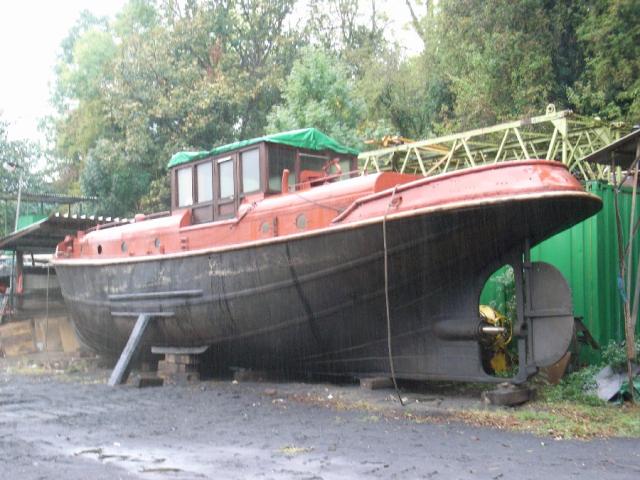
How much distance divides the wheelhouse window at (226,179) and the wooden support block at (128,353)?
218 cm

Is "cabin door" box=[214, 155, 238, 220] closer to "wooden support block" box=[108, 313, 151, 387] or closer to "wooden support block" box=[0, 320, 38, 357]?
"wooden support block" box=[108, 313, 151, 387]

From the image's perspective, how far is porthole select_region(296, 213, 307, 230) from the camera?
8664mm

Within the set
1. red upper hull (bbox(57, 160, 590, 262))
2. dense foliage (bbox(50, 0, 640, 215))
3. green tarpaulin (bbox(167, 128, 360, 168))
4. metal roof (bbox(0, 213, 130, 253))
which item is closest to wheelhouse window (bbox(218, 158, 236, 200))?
green tarpaulin (bbox(167, 128, 360, 168))

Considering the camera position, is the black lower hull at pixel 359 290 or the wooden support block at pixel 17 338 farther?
the wooden support block at pixel 17 338

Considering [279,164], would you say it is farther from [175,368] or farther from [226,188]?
[175,368]

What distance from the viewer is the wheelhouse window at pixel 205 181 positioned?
1038 centimetres

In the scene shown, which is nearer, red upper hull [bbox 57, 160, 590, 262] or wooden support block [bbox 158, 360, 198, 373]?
red upper hull [bbox 57, 160, 590, 262]

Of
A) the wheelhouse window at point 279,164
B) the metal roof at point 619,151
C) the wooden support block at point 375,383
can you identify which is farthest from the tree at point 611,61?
the wooden support block at point 375,383

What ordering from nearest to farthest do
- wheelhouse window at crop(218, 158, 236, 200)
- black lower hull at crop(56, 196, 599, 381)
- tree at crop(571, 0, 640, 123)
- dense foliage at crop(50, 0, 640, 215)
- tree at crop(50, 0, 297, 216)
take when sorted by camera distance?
black lower hull at crop(56, 196, 599, 381), wheelhouse window at crop(218, 158, 236, 200), tree at crop(571, 0, 640, 123), dense foliage at crop(50, 0, 640, 215), tree at crop(50, 0, 297, 216)

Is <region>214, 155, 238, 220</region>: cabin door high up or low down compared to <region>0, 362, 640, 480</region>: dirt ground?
up

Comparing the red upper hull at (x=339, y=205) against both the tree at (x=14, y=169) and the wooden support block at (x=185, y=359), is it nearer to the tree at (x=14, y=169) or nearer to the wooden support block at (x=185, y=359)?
the wooden support block at (x=185, y=359)

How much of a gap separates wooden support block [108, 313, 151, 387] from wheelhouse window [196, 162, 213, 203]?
1945 millimetres

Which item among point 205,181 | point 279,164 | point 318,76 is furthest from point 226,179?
point 318,76

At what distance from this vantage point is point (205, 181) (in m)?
10.5
